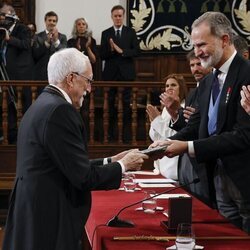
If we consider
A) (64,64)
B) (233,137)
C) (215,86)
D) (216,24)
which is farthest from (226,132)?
(64,64)

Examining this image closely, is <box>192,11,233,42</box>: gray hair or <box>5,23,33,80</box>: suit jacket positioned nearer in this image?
<box>192,11,233,42</box>: gray hair

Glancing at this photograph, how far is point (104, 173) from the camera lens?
314 centimetres

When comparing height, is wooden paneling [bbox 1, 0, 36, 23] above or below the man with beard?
above

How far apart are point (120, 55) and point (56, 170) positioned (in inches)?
228

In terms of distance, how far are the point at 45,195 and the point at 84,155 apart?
27 cm

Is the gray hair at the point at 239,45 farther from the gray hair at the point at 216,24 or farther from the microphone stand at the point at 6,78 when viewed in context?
the microphone stand at the point at 6,78

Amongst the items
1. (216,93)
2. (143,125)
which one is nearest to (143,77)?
(143,125)

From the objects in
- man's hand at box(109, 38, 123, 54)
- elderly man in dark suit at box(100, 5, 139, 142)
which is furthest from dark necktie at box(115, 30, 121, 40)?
man's hand at box(109, 38, 123, 54)

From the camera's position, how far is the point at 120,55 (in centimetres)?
872

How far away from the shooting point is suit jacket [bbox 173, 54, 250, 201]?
3588 millimetres

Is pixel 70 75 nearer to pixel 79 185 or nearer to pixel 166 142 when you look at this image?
pixel 79 185

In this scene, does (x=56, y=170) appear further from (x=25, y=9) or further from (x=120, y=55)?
(x=25, y=9)

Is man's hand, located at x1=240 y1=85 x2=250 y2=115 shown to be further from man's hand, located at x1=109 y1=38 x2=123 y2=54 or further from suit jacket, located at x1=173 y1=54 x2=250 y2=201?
man's hand, located at x1=109 y1=38 x2=123 y2=54

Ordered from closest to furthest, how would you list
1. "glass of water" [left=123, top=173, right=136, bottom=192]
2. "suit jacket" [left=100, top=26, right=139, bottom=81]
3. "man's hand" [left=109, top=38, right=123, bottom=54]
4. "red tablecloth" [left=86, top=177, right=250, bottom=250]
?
"red tablecloth" [left=86, top=177, right=250, bottom=250]
"glass of water" [left=123, top=173, right=136, bottom=192]
"man's hand" [left=109, top=38, right=123, bottom=54]
"suit jacket" [left=100, top=26, right=139, bottom=81]
